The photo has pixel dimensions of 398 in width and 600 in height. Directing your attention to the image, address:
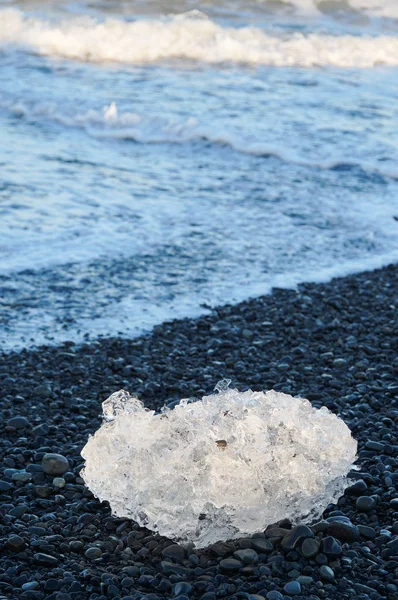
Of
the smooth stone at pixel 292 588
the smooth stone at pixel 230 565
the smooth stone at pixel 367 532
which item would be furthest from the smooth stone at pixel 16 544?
the smooth stone at pixel 367 532

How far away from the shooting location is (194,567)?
8.43 ft

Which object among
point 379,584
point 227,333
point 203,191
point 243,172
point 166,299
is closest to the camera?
point 379,584

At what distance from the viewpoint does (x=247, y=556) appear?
2.57 m

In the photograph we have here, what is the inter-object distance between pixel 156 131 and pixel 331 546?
28.2 ft

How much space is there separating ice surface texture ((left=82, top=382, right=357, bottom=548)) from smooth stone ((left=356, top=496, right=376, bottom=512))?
0.26 feet

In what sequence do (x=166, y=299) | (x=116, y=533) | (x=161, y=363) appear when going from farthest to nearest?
(x=166, y=299) → (x=161, y=363) → (x=116, y=533)

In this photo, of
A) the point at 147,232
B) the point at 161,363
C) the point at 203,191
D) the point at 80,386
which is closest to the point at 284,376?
the point at 161,363

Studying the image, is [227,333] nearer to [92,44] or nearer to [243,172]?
[243,172]

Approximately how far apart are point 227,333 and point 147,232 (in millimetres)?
2208

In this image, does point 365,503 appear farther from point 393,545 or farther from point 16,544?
point 16,544

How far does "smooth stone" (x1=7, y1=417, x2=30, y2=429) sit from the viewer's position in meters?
3.59

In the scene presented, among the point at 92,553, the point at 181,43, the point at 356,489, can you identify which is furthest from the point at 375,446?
the point at 181,43

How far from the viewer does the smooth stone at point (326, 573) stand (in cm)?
249

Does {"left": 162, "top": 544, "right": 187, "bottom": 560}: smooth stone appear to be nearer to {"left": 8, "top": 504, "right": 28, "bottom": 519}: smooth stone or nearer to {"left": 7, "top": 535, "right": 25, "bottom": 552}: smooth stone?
{"left": 7, "top": 535, "right": 25, "bottom": 552}: smooth stone
